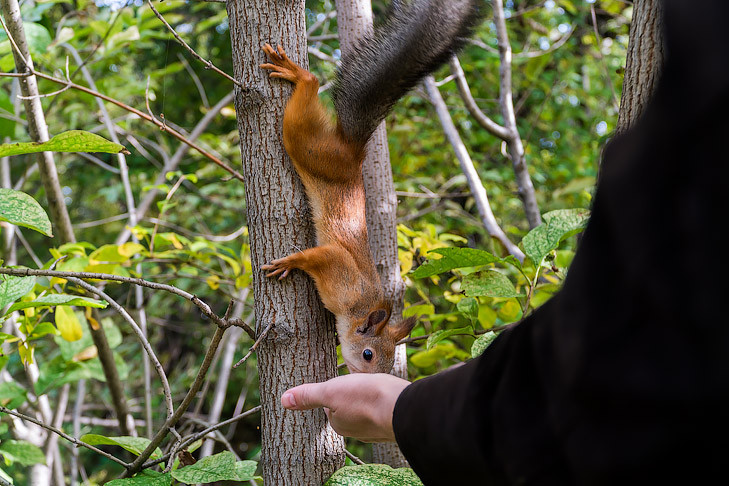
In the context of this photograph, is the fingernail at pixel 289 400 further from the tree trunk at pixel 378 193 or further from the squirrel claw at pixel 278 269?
the tree trunk at pixel 378 193

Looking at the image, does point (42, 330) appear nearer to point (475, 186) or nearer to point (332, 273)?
point (332, 273)

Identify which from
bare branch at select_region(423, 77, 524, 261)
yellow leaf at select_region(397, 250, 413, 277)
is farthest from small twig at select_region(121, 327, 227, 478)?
bare branch at select_region(423, 77, 524, 261)

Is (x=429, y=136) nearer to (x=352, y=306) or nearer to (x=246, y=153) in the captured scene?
(x=352, y=306)

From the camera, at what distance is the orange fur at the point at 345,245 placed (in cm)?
170

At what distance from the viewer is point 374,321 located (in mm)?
1906

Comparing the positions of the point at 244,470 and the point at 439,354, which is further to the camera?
the point at 439,354

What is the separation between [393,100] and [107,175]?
11.2 feet

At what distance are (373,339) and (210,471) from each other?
0.88 metres

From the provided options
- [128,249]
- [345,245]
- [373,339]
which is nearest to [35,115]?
[128,249]

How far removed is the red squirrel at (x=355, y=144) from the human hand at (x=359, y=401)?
33 centimetres

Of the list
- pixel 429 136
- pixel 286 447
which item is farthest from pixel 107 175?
pixel 286 447

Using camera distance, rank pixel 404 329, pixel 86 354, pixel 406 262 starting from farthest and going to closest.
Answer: pixel 406 262
pixel 404 329
pixel 86 354

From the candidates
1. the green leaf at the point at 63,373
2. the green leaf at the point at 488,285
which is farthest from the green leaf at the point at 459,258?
the green leaf at the point at 63,373

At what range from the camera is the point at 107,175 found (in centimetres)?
445
